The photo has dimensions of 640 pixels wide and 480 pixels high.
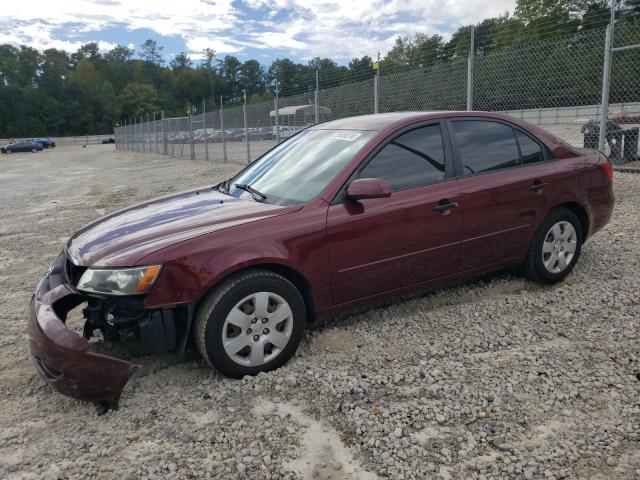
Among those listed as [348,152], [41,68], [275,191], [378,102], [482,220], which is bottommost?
[482,220]

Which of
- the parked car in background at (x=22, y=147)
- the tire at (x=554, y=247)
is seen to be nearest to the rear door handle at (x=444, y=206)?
the tire at (x=554, y=247)

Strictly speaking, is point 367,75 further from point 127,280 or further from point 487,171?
point 127,280

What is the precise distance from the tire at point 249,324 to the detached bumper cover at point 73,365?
0.46 m

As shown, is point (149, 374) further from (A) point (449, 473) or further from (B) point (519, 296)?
(B) point (519, 296)

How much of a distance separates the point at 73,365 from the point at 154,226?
1.00 metres

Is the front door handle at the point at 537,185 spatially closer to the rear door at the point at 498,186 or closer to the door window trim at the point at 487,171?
the rear door at the point at 498,186

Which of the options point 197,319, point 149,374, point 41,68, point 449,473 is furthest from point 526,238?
point 41,68

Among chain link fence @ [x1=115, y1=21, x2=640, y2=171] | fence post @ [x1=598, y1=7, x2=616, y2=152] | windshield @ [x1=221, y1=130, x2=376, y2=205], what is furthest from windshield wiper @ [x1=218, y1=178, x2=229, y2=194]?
fence post @ [x1=598, y1=7, x2=616, y2=152]

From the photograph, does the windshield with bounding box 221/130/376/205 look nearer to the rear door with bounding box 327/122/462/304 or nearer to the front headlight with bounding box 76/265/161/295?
the rear door with bounding box 327/122/462/304

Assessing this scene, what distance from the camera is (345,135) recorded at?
3.96 metres

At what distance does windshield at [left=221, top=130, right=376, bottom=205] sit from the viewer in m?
3.60

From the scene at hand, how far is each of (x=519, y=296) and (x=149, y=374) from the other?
288cm

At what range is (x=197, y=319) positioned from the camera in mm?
3021

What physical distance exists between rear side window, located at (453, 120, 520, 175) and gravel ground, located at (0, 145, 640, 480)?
3.56ft
